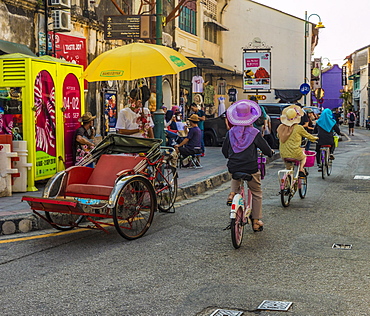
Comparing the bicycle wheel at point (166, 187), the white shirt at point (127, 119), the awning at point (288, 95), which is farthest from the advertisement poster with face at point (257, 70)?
the bicycle wheel at point (166, 187)

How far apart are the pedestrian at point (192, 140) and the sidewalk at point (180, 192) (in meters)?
0.47

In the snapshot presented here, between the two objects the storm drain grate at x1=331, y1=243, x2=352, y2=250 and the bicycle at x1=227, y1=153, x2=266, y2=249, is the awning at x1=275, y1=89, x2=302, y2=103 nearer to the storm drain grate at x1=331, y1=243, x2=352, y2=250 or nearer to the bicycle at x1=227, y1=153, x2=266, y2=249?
the bicycle at x1=227, y1=153, x2=266, y2=249

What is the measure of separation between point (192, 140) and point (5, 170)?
615 cm

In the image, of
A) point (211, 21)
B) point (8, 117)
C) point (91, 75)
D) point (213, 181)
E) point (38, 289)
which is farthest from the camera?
point (211, 21)

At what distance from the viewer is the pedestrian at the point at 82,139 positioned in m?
11.4

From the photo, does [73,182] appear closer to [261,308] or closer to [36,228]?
[36,228]

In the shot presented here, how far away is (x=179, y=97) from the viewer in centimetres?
2983

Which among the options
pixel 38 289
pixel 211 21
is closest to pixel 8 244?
pixel 38 289

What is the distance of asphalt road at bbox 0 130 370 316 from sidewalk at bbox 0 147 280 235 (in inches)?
10.4

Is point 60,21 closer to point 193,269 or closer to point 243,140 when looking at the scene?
point 243,140

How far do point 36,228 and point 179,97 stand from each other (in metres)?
22.2

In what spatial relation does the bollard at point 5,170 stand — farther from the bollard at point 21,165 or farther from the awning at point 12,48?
the awning at point 12,48

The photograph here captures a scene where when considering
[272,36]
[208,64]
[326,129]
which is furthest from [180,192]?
[272,36]

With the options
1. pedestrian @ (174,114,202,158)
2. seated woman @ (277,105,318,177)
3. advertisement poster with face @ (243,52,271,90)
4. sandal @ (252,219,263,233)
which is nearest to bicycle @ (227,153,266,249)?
sandal @ (252,219,263,233)
